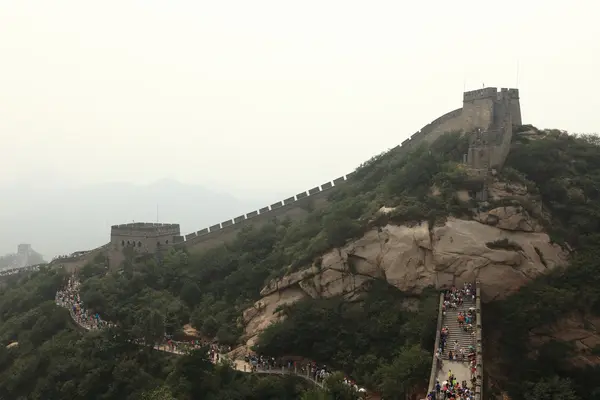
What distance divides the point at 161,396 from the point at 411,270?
44.2 feet

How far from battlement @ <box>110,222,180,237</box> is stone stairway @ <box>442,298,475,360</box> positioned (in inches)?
931

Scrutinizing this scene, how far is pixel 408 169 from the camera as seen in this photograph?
105ft

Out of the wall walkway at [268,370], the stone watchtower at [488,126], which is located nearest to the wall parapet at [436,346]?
the wall walkway at [268,370]

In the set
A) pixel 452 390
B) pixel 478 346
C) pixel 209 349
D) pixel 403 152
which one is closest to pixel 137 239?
pixel 209 349

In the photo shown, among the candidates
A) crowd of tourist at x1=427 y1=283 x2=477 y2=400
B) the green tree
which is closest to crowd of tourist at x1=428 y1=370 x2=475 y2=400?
crowd of tourist at x1=427 y1=283 x2=477 y2=400

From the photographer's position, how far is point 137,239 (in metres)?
39.4

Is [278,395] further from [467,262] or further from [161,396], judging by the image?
[467,262]

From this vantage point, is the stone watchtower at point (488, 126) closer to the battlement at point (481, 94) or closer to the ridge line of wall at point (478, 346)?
the battlement at point (481, 94)

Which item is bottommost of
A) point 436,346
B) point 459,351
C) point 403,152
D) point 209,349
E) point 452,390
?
point 209,349

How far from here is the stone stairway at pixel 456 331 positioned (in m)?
21.8

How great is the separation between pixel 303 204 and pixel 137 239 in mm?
13222

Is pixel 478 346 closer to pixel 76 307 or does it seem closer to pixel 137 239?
pixel 76 307

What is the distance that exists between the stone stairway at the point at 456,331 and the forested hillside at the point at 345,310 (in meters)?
0.76

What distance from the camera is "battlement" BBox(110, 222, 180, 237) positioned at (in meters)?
39.2
